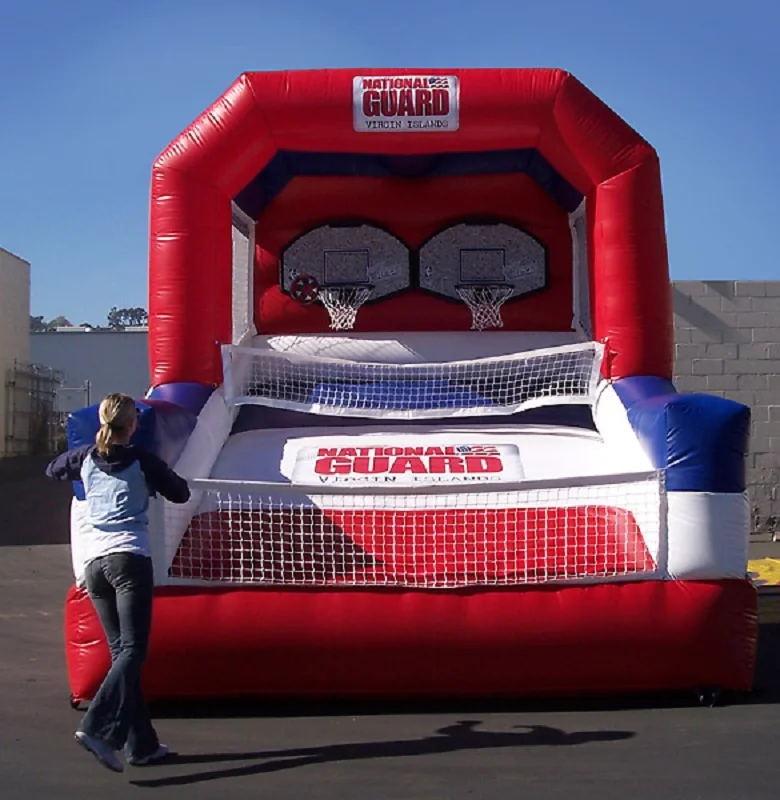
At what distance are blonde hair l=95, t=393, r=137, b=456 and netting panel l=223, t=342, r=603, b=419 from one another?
2238 mm

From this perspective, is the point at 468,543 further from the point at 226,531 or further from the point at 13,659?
the point at 13,659

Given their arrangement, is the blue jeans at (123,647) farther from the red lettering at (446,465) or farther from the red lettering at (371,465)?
the red lettering at (446,465)

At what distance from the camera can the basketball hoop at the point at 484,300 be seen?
7.04 m

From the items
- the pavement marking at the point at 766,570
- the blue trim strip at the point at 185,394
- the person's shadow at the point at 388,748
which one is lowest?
the person's shadow at the point at 388,748

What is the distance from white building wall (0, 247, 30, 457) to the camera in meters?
18.9

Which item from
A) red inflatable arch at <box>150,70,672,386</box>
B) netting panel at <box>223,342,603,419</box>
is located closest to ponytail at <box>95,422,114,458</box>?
red inflatable arch at <box>150,70,672,386</box>

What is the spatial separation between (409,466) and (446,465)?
0.17 metres

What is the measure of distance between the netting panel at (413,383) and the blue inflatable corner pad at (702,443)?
4.90 feet

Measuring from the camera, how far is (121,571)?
144 inches

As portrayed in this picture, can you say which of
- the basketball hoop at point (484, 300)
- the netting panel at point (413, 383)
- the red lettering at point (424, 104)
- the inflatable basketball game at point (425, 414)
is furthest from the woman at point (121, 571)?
the basketball hoop at point (484, 300)

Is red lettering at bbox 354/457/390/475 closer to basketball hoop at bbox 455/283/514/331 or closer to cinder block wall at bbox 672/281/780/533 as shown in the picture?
basketball hoop at bbox 455/283/514/331

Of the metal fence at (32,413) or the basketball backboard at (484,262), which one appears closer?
the basketball backboard at (484,262)

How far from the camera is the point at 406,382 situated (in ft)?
21.3

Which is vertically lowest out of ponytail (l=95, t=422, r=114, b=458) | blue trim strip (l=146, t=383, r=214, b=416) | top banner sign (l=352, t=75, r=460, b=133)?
ponytail (l=95, t=422, r=114, b=458)
